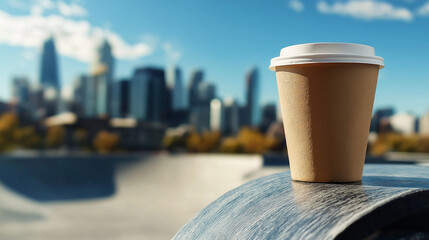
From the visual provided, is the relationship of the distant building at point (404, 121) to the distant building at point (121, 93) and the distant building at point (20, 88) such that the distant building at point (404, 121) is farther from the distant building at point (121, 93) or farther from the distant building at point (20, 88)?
the distant building at point (20, 88)

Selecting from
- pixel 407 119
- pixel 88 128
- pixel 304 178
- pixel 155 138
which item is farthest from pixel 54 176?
pixel 407 119

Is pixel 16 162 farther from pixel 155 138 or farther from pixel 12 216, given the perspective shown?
pixel 155 138

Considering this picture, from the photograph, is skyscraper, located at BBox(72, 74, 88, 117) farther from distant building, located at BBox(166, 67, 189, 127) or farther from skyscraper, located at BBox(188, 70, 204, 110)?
skyscraper, located at BBox(188, 70, 204, 110)

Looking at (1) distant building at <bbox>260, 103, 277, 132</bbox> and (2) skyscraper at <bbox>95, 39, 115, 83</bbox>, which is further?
(2) skyscraper at <bbox>95, 39, 115, 83</bbox>

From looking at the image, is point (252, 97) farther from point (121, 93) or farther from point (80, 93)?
point (80, 93)

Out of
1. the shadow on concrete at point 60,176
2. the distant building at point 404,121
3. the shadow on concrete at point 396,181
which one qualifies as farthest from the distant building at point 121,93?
the shadow on concrete at point 396,181

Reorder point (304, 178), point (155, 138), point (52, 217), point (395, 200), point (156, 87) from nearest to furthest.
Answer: point (395, 200) → point (304, 178) → point (52, 217) → point (155, 138) → point (156, 87)

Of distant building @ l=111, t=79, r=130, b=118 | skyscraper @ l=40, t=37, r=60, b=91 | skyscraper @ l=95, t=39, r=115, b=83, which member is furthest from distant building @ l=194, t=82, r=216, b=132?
skyscraper @ l=40, t=37, r=60, b=91
